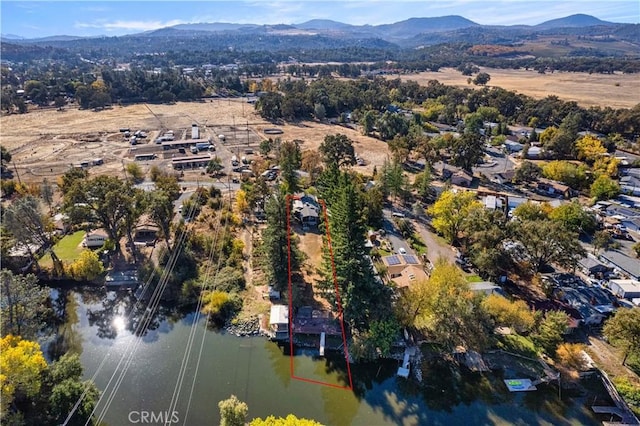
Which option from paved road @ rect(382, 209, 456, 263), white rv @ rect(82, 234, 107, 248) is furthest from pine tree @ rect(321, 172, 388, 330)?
white rv @ rect(82, 234, 107, 248)

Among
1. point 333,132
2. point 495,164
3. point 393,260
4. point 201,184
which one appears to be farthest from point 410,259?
point 333,132

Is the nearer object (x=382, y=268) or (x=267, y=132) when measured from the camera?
(x=382, y=268)

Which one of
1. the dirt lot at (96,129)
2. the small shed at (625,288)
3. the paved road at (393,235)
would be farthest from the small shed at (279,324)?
the dirt lot at (96,129)

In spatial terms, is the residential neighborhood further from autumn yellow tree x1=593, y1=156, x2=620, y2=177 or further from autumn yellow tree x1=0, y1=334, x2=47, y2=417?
autumn yellow tree x1=593, y1=156, x2=620, y2=177

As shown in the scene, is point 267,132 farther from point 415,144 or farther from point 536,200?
point 536,200

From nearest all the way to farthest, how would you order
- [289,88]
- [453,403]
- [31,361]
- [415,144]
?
[31,361] < [453,403] < [415,144] < [289,88]

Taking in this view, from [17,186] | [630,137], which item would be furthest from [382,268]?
[630,137]
